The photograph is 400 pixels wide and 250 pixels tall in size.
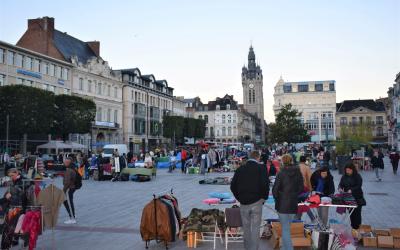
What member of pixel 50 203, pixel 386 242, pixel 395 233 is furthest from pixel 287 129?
pixel 50 203

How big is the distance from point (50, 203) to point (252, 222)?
13.5 feet

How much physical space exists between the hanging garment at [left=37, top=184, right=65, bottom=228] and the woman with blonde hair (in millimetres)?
4383

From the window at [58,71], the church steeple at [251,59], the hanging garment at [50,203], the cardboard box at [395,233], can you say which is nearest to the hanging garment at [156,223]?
the hanging garment at [50,203]

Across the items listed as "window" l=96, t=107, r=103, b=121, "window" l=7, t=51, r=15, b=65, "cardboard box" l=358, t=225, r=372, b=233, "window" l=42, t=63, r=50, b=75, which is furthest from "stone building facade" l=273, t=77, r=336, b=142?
"cardboard box" l=358, t=225, r=372, b=233

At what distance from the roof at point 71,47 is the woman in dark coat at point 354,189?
49105 mm

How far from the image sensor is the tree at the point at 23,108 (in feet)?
122

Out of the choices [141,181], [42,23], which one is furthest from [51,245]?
[42,23]

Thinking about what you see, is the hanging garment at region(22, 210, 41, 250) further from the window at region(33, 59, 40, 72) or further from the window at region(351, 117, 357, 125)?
the window at region(351, 117, 357, 125)

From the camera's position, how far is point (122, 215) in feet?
37.7

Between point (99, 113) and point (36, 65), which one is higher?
point (36, 65)

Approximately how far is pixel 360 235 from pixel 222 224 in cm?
282

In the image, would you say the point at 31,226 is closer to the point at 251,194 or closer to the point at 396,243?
the point at 251,194

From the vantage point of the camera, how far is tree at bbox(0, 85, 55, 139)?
37.1 metres

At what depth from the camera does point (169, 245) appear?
8062mm
